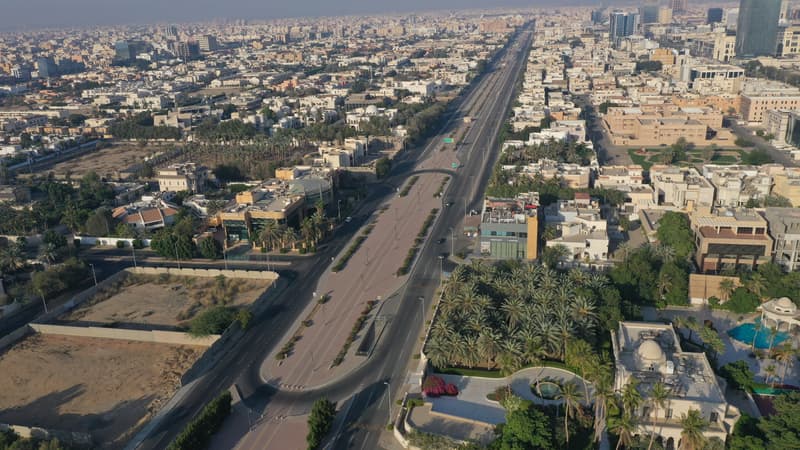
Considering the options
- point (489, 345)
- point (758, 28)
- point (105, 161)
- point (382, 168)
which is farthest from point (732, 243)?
point (758, 28)

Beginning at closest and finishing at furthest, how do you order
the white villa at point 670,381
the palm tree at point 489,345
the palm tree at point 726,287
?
the white villa at point 670,381, the palm tree at point 489,345, the palm tree at point 726,287

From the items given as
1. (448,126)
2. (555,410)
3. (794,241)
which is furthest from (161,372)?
(448,126)

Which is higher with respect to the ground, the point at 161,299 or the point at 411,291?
the point at 411,291

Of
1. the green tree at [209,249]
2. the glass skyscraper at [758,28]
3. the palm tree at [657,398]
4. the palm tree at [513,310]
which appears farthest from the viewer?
the glass skyscraper at [758,28]

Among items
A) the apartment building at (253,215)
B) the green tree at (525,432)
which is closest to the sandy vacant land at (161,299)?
the apartment building at (253,215)

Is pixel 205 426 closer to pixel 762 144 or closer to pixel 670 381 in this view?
pixel 670 381

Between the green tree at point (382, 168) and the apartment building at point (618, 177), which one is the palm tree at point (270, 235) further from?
the apartment building at point (618, 177)

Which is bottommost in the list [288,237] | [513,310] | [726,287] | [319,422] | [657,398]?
[319,422]

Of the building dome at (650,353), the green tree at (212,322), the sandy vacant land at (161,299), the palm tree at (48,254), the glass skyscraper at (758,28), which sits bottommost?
the sandy vacant land at (161,299)
